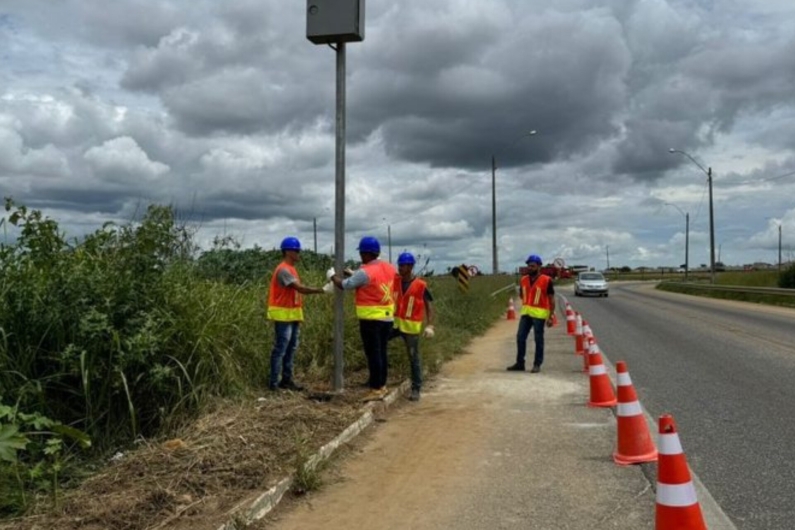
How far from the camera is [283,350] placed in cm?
834

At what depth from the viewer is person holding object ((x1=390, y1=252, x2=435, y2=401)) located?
9.19 meters

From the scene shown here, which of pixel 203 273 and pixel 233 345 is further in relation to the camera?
pixel 203 273

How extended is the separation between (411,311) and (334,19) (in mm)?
3593

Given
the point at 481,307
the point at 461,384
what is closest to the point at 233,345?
the point at 461,384

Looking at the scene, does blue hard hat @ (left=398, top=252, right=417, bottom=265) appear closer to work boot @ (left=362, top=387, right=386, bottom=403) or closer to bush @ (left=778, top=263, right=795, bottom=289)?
work boot @ (left=362, top=387, right=386, bottom=403)

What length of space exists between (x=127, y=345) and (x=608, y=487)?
4.00 metres

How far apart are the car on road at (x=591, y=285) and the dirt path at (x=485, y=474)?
37.0 meters

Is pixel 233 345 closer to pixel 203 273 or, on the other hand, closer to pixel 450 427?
pixel 203 273

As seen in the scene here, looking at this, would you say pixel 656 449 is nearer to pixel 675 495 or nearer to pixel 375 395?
pixel 675 495

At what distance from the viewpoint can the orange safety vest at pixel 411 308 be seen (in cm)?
925

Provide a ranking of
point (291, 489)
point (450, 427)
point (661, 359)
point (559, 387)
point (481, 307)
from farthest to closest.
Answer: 1. point (481, 307)
2. point (661, 359)
3. point (559, 387)
4. point (450, 427)
5. point (291, 489)

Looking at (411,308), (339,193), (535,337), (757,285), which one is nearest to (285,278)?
(339,193)

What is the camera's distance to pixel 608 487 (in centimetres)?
545

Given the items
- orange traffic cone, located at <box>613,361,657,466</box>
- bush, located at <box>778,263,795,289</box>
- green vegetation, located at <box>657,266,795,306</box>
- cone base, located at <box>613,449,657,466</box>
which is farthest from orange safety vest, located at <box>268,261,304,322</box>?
bush, located at <box>778,263,795,289</box>
